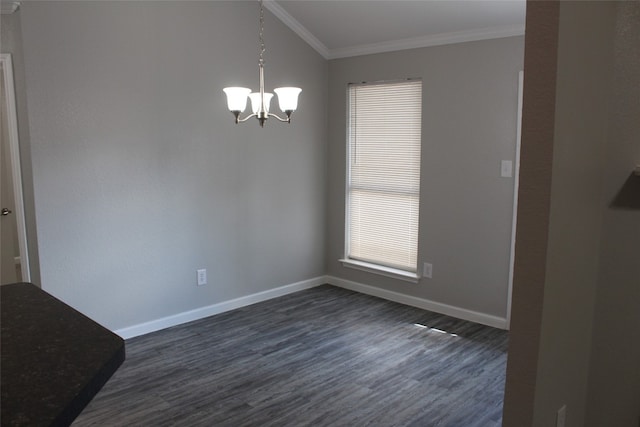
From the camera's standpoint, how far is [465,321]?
13.4ft

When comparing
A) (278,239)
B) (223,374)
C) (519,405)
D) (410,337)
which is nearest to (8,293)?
(519,405)

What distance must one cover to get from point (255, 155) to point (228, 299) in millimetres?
1258

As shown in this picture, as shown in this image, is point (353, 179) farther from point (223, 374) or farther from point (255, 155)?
point (223, 374)

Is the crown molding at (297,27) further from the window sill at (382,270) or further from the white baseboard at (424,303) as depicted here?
the white baseboard at (424,303)

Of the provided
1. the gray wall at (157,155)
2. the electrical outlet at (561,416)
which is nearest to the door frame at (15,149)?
the gray wall at (157,155)

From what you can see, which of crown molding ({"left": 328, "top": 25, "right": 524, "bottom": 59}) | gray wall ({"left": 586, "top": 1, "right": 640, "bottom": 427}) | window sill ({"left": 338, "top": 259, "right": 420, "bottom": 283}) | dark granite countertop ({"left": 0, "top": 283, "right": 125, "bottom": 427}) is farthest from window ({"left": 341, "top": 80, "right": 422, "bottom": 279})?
dark granite countertop ({"left": 0, "top": 283, "right": 125, "bottom": 427})

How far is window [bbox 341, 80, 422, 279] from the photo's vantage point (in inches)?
171

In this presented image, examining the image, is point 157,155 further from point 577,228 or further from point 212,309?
point 577,228

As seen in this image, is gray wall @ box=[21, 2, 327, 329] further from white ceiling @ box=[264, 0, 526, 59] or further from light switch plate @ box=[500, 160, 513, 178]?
light switch plate @ box=[500, 160, 513, 178]

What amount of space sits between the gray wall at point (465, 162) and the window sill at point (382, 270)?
0.08 m

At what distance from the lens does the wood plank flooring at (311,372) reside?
271 cm

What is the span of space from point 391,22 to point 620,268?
9.42 ft

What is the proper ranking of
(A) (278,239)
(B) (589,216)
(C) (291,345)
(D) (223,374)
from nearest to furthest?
(B) (589,216), (D) (223,374), (C) (291,345), (A) (278,239)

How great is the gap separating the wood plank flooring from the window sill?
28 centimetres
